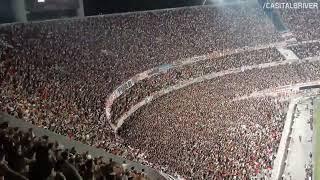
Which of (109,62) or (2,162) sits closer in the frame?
(2,162)

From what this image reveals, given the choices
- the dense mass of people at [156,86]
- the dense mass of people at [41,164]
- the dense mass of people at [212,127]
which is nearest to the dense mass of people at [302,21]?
the dense mass of people at [156,86]

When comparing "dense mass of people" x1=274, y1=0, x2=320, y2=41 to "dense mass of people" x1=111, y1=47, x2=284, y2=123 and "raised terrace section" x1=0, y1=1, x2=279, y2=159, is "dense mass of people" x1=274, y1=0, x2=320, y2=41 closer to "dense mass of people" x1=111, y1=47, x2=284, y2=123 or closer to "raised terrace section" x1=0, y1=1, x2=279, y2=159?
"raised terrace section" x1=0, y1=1, x2=279, y2=159

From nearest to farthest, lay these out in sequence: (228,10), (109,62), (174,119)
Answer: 1. (174,119)
2. (109,62)
3. (228,10)

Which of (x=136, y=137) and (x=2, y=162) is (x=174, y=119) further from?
(x=2, y=162)

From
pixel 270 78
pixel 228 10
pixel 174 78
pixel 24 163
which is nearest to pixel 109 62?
pixel 174 78

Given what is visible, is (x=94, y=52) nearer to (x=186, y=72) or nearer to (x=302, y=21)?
(x=186, y=72)

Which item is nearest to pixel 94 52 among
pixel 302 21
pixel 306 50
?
pixel 306 50
